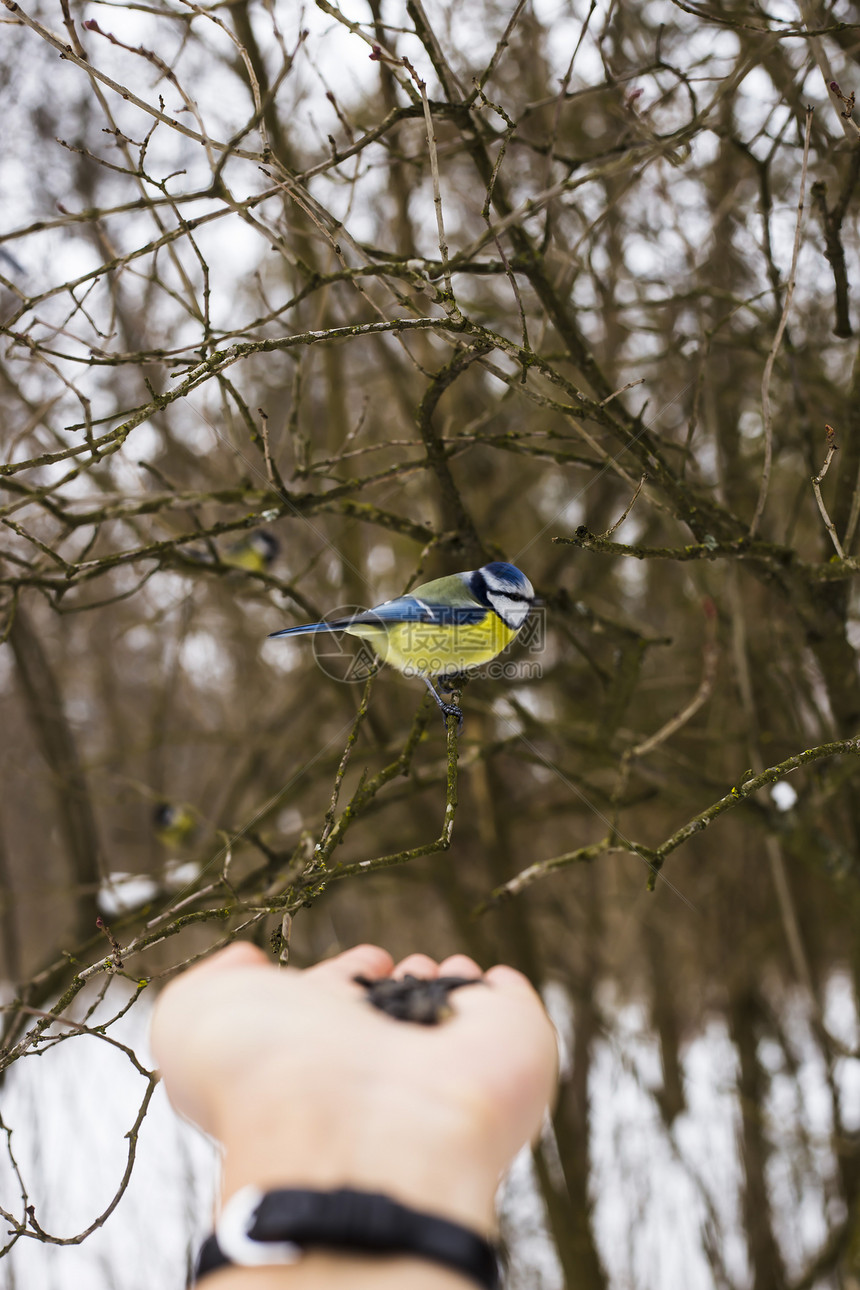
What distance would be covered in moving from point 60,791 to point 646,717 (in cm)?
276

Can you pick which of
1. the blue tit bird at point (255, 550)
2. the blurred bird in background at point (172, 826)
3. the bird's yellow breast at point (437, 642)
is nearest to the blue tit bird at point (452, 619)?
the bird's yellow breast at point (437, 642)

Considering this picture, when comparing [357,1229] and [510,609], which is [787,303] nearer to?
[510,609]

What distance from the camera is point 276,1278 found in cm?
97

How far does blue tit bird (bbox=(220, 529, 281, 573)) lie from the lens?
15.8ft

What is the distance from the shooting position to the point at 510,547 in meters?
5.06

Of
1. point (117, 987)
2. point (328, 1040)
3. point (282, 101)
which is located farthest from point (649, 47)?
point (117, 987)

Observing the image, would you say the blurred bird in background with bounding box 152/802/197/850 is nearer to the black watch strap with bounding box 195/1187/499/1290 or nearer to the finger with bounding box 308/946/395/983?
the finger with bounding box 308/946/395/983

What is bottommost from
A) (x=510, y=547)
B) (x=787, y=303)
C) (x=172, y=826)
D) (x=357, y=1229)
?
(x=357, y=1229)

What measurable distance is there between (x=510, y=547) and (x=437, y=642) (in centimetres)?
297

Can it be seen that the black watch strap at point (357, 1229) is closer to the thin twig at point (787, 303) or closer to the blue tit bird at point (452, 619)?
the blue tit bird at point (452, 619)

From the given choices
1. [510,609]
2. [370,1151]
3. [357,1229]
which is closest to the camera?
[357,1229]

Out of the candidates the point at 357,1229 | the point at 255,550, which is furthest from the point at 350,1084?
the point at 255,550

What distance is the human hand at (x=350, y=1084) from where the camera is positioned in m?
1.06

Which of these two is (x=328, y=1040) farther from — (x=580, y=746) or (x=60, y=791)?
(x=60, y=791)
